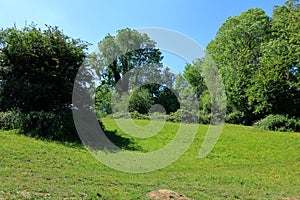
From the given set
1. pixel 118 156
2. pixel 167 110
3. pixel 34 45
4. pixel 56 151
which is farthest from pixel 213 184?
pixel 167 110

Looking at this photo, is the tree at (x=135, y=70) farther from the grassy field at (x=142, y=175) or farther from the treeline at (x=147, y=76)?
the grassy field at (x=142, y=175)

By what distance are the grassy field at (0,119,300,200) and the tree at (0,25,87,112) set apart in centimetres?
233

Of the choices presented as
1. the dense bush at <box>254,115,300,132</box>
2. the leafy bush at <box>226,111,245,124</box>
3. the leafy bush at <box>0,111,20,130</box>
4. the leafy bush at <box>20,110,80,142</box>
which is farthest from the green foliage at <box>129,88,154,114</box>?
the leafy bush at <box>0,111,20,130</box>

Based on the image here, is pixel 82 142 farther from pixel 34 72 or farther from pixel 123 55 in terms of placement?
pixel 123 55

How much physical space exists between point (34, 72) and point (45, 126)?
330 centimetres

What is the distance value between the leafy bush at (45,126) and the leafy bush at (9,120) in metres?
0.34

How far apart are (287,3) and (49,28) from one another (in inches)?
966

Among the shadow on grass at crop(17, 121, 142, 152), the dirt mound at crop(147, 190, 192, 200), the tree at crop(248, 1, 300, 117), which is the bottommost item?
the dirt mound at crop(147, 190, 192, 200)

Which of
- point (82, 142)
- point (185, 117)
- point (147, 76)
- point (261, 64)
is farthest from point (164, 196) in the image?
point (261, 64)

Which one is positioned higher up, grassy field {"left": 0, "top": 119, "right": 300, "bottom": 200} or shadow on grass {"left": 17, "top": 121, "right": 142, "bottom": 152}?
shadow on grass {"left": 17, "top": 121, "right": 142, "bottom": 152}

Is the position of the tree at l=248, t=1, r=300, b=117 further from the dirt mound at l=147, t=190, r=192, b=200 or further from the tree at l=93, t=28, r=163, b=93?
the dirt mound at l=147, t=190, r=192, b=200

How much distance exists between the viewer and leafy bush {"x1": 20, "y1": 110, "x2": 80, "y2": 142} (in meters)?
13.2

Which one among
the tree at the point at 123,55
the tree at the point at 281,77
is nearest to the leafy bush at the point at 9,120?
the tree at the point at 123,55

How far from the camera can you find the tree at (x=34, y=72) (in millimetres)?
14492
